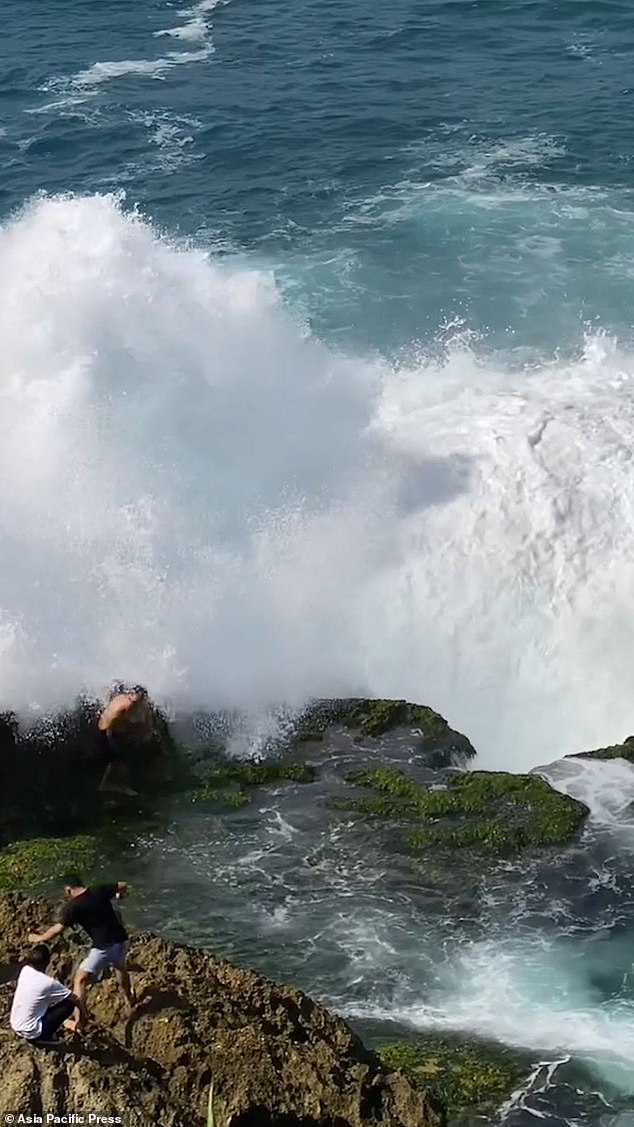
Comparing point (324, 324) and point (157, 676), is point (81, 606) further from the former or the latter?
point (324, 324)

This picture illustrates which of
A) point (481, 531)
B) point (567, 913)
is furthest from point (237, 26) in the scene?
point (567, 913)

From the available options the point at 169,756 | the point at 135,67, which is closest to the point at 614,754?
the point at 169,756

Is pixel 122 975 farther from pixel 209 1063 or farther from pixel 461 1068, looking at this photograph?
pixel 461 1068

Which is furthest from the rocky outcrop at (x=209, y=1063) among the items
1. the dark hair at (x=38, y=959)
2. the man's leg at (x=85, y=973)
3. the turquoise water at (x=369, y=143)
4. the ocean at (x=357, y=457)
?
the turquoise water at (x=369, y=143)

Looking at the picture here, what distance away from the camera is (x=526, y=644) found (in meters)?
25.2

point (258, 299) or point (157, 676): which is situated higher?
point (258, 299)

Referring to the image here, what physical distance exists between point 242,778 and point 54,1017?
28.5ft

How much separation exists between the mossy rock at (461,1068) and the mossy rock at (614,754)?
705 cm

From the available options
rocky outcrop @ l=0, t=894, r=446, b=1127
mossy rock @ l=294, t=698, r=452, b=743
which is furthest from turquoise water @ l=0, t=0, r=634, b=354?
rocky outcrop @ l=0, t=894, r=446, b=1127

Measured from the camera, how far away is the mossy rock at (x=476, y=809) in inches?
769

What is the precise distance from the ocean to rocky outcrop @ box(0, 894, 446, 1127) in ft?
7.37

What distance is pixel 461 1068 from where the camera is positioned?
15.1m

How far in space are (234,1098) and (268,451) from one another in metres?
16.5

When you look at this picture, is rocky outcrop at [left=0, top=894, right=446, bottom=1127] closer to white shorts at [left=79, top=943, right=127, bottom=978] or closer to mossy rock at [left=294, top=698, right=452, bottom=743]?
white shorts at [left=79, top=943, right=127, bottom=978]
